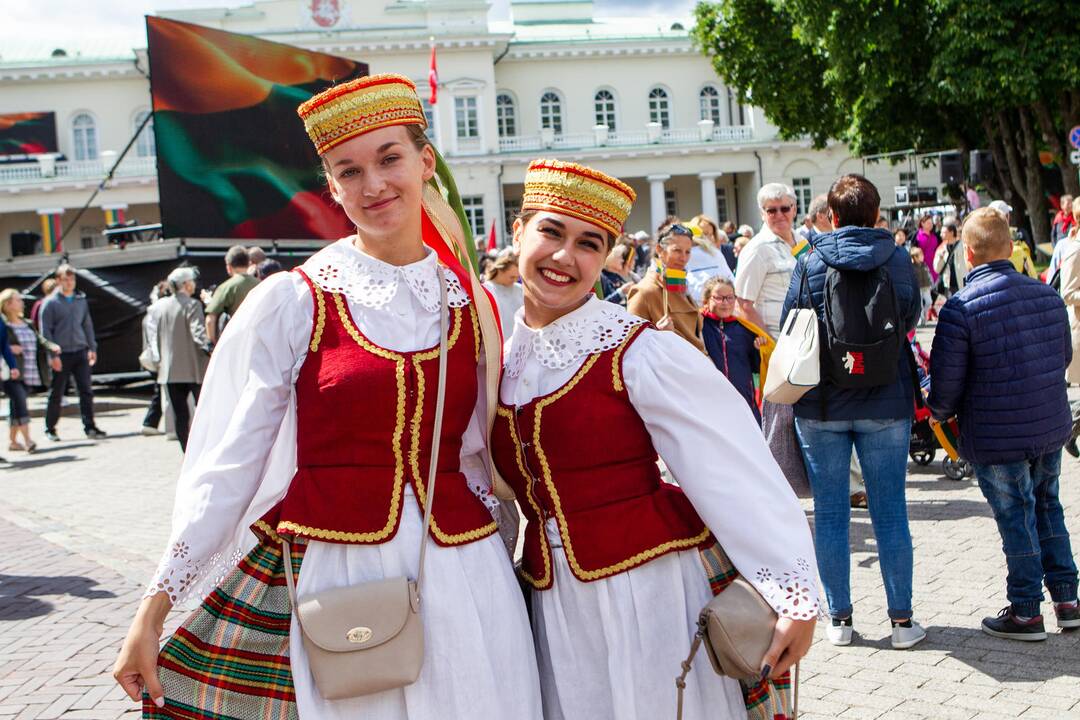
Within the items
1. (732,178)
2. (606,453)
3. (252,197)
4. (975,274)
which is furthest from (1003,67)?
(732,178)

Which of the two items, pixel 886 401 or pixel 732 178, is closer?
pixel 886 401

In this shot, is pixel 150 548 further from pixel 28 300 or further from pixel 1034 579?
pixel 28 300

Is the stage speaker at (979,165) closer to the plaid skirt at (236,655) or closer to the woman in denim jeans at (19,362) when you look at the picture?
the woman in denim jeans at (19,362)

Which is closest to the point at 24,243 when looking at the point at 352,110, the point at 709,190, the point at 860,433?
the point at 860,433

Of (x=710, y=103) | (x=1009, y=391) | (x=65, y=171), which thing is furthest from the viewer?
(x=710, y=103)

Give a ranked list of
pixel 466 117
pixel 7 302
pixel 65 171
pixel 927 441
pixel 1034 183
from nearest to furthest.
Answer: pixel 927 441, pixel 7 302, pixel 1034 183, pixel 65 171, pixel 466 117

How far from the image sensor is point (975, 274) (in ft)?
16.3

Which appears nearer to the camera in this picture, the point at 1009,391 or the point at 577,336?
the point at 577,336

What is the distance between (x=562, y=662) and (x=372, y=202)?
3.52 feet

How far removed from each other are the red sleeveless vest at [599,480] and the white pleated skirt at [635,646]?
45 mm

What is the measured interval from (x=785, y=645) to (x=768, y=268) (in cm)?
503

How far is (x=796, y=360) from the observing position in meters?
4.88

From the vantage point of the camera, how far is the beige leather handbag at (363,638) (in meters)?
2.26

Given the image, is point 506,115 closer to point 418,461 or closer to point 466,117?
point 466,117
